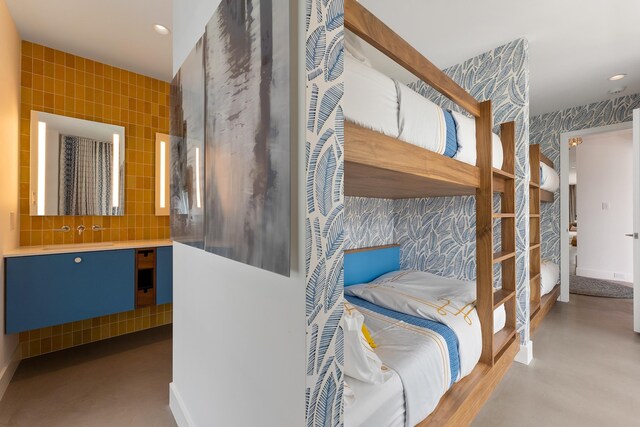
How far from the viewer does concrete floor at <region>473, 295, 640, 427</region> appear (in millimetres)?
1670

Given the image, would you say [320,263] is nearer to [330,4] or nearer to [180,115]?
[330,4]

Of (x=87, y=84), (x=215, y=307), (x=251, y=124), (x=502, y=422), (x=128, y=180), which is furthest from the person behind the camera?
(x=128, y=180)

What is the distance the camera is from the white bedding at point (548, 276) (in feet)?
11.1

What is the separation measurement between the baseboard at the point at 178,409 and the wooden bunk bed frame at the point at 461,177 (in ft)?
3.88

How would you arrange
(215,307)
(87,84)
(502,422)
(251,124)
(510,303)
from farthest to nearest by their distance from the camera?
1. (87,84)
2. (510,303)
3. (502,422)
4. (215,307)
5. (251,124)

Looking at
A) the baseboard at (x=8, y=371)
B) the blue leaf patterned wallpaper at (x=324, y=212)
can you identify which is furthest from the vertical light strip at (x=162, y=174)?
the blue leaf patterned wallpaper at (x=324, y=212)

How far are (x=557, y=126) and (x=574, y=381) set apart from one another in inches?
138

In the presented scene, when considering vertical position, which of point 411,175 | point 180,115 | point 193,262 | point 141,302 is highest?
point 180,115

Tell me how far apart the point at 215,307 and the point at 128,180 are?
2.22 meters

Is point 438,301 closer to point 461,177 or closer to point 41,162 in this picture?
point 461,177

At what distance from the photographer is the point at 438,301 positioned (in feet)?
6.53

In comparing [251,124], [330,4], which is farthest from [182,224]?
[330,4]

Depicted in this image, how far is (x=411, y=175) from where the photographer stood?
1.31 meters

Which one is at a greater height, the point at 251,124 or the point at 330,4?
the point at 330,4
